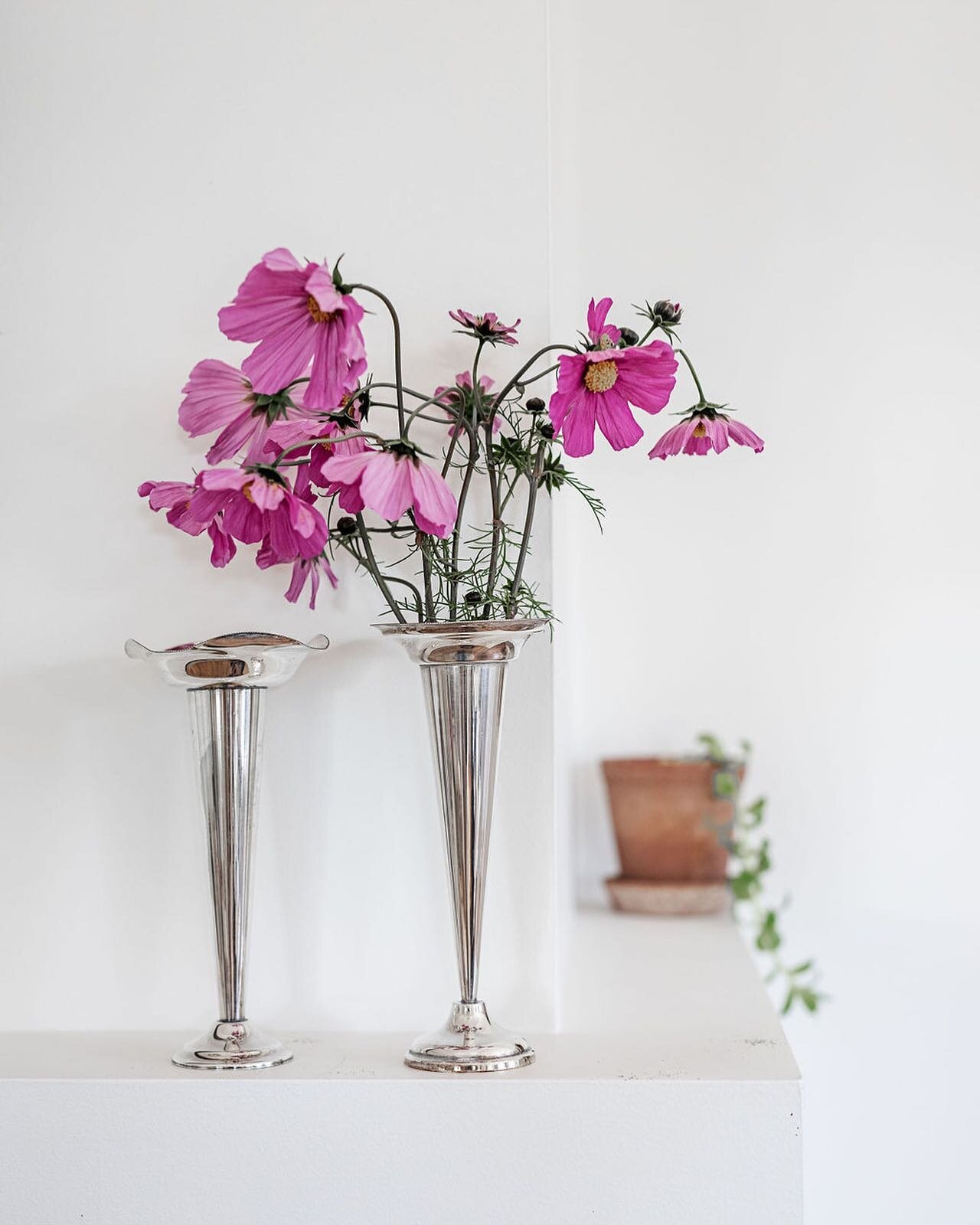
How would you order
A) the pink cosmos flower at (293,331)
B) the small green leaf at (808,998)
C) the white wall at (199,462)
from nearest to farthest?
the pink cosmos flower at (293,331) < the white wall at (199,462) < the small green leaf at (808,998)

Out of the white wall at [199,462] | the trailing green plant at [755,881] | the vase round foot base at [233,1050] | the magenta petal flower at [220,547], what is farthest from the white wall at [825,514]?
the vase round foot base at [233,1050]

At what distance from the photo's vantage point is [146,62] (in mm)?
1104

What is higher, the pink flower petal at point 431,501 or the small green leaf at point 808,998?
the pink flower petal at point 431,501

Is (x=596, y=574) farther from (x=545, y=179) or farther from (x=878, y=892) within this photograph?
(x=545, y=179)

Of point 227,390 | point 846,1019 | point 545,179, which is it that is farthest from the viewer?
point 846,1019

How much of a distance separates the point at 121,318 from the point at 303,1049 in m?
0.67

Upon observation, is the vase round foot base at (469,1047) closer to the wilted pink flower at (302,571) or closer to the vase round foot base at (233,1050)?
the vase round foot base at (233,1050)

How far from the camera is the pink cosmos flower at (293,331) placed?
0.77 m

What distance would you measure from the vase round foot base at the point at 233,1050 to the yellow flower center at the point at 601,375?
0.58m

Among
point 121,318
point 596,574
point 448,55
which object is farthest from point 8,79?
point 596,574

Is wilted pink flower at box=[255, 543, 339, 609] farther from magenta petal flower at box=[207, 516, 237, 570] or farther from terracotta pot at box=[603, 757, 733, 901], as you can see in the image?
terracotta pot at box=[603, 757, 733, 901]

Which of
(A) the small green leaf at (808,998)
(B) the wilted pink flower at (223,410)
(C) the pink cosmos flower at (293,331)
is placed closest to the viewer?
(C) the pink cosmos flower at (293,331)

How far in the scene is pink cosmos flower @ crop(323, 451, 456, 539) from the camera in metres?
0.81

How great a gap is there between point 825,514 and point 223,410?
1.10 m
